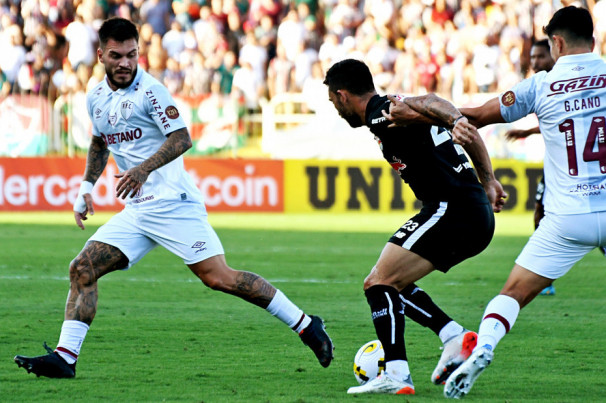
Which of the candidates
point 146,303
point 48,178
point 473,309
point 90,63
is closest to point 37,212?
point 48,178

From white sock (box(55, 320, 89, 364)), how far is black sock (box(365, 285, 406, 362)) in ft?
6.04

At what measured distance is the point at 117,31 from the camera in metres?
6.52

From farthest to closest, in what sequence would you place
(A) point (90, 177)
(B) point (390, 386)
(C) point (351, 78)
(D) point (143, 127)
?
(A) point (90, 177) < (D) point (143, 127) < (C) point (351, 78) < (B) point (390, 386)

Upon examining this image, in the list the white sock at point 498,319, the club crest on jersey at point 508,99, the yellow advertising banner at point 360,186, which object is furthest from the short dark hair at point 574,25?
the yellow advertising banner at point 360,186

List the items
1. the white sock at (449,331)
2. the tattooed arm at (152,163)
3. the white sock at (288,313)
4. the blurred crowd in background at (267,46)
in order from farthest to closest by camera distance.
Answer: the blurred crowd in background at (267,46), the white sock at (288,313), the white sock at (449,331), the tattooed arm at (152,163)

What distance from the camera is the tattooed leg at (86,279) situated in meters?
6.37

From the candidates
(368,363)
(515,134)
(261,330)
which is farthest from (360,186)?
(368,363)

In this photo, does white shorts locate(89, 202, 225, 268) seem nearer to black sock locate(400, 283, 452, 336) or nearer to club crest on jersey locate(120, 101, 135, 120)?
club crest on jersey locate(120, 101, 135, 120)

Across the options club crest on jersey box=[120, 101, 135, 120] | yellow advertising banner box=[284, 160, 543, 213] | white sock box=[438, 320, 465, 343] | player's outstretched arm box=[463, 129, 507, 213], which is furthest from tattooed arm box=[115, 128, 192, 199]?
yellow advertising banner box=[284, 160, 543, 213]

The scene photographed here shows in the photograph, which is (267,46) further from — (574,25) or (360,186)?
(574,25)

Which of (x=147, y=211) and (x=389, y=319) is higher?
(x=147, y=211)

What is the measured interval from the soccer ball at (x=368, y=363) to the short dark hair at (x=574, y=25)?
2104 mm

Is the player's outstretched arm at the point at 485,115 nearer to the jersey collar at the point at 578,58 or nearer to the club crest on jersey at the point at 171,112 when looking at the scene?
the jersey collar at the point at 578,58

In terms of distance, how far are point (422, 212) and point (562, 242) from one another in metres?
0.85
